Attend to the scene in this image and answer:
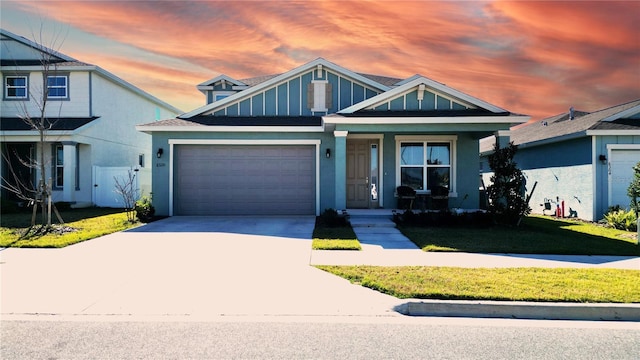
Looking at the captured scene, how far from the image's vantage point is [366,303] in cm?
527

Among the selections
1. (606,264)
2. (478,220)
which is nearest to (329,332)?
(606,264)

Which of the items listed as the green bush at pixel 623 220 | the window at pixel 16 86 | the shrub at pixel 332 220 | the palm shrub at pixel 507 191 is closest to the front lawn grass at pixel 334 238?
the shrub at pixel 332 220

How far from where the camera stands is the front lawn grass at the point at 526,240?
8680mm

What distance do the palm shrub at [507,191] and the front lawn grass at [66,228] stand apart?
34.5ft

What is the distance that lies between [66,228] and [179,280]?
7.14 m

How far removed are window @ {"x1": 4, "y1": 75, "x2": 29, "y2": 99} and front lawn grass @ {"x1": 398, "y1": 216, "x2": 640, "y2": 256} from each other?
18330 millimetres

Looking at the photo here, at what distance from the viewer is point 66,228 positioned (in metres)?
11.6

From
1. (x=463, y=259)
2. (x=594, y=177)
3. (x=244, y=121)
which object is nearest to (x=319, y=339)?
(x=463, y=259)

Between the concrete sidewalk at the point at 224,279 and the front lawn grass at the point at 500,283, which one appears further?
the front lawn grass at the point at 500,283

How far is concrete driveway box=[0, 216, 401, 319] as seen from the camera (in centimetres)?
515

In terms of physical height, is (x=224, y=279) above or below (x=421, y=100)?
below

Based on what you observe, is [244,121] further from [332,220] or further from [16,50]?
[16,50]

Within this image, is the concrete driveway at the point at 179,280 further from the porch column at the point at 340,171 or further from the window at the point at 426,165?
the window at the point at 426,165

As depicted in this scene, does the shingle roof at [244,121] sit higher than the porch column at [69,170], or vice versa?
the shingle roof at [244,121]
